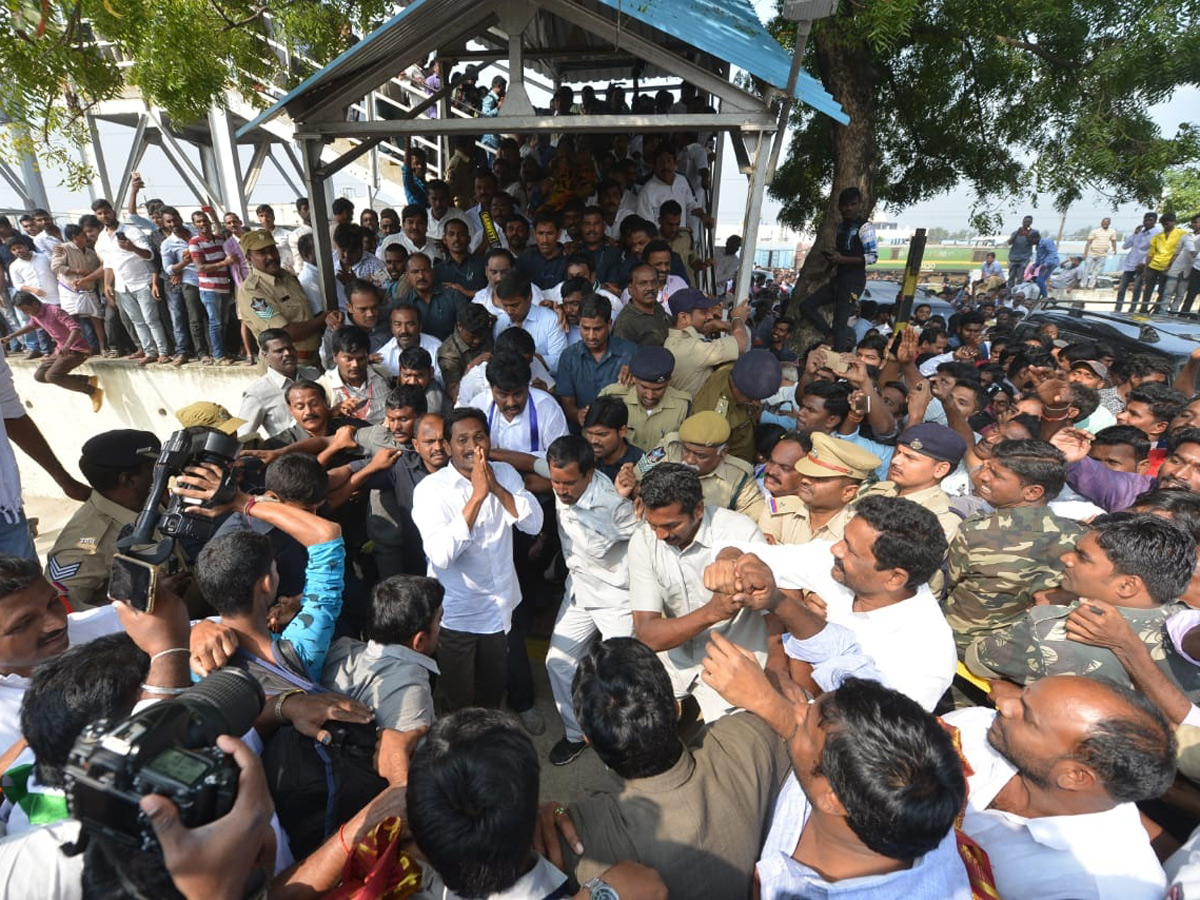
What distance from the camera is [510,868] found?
1.34 metres

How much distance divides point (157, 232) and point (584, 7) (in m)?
7.58

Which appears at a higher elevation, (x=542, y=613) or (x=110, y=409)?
(x=110, y=409)

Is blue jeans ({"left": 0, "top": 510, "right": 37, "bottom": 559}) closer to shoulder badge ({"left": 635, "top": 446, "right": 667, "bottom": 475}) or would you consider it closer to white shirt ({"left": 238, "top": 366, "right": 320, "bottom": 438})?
white shirt ({"left": 238, "top": 366, "right": 320, "bottom": 438})

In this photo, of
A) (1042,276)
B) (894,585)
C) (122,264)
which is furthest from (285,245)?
(1042,276)

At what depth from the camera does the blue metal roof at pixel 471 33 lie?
4465mm

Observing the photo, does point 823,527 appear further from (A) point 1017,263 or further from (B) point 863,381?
(A) point 1017,263

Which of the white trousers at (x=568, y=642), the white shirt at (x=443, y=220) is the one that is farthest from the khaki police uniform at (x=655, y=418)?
the white shirt at (x=443, y=220)

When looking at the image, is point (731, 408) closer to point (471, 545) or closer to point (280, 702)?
point (471, 545)

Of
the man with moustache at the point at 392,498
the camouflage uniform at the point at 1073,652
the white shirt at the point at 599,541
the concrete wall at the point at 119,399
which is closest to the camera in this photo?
the camouflage uniform at the point at 1073,652

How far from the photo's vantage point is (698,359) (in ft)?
14.8

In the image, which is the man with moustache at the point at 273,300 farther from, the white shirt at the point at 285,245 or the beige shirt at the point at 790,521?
the beige shirt at the point at 790,521

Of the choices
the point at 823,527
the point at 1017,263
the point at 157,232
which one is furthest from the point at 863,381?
the point at 1017,263

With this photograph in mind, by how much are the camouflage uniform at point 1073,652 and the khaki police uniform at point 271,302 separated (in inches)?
222

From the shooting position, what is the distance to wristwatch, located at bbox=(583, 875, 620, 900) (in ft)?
4.51
